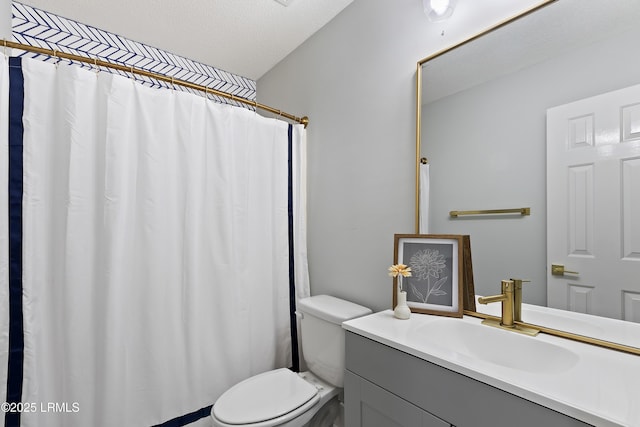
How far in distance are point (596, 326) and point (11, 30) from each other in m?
2.98

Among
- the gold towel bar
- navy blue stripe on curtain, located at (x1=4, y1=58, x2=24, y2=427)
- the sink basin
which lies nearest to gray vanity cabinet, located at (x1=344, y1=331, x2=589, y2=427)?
the sink basin

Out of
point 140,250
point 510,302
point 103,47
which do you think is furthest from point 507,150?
point 103,47

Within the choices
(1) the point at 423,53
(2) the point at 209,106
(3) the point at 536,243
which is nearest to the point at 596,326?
(3) the point at 536,243

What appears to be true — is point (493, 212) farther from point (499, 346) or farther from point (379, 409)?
point (379, 409)

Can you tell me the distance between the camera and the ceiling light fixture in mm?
1204

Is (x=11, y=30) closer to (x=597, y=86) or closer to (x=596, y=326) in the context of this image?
(x=597, y=86)

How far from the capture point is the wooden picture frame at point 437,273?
46.3 inches

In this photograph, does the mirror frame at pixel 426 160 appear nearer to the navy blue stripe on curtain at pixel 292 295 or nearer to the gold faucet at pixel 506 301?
the gold faucet at pixel 506 301

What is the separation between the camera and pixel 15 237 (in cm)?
112

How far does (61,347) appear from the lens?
→ 1199mm

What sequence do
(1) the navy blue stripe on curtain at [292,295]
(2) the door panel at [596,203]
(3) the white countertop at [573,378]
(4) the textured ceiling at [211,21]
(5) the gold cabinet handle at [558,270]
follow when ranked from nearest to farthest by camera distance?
1. (3) the white countertop at [573,378]
2. (2) the door panel at [596,203]
3. (5) the gold cabinet handle at [558,270]
4. (4) the textured ceiling at [211,21]
5. (1) the navy blue stripe on curtain at [292,295]

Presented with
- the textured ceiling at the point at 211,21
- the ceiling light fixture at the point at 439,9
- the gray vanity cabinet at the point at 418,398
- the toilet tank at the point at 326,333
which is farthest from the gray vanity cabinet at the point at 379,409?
the textured ceiling at the point at 211,21

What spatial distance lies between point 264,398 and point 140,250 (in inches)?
34.0

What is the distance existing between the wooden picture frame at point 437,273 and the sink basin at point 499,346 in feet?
0.27
